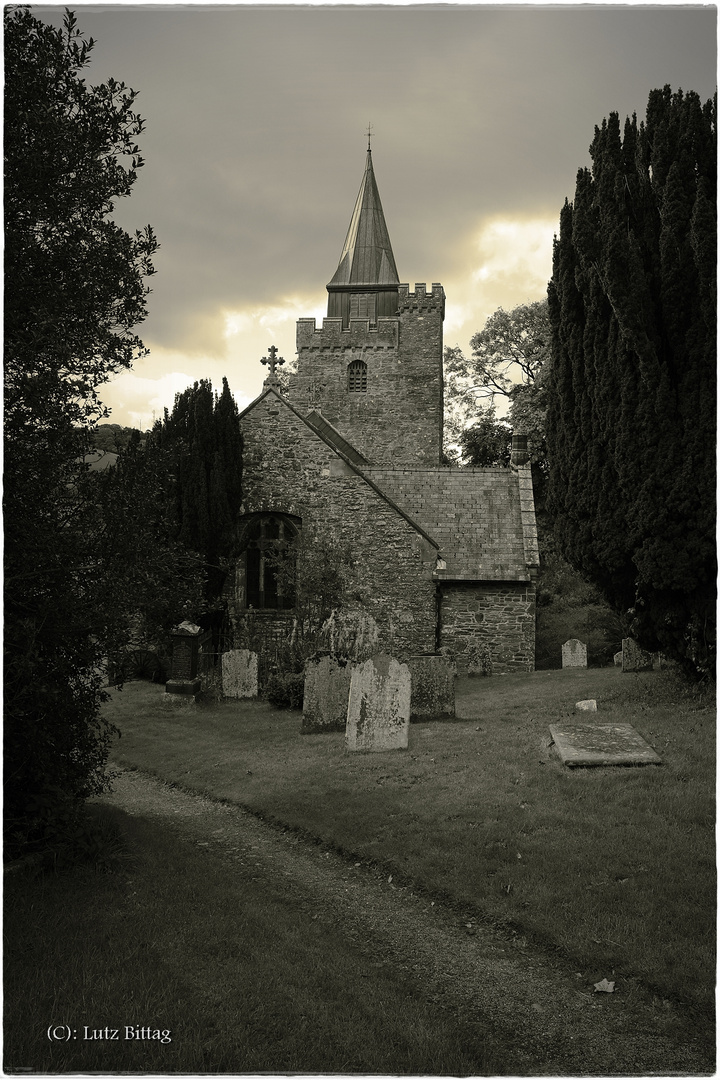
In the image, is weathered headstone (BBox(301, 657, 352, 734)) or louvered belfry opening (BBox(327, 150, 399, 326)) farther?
louvered belfry opening (BBox(327, 150, 399, 326))

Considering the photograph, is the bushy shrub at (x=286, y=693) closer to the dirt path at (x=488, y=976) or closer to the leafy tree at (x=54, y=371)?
the dirt path at (x=488, y=976)

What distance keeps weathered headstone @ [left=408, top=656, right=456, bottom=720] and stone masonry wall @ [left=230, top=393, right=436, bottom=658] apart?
13.6ft

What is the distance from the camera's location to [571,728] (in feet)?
24.4

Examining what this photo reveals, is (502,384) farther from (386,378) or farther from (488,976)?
(488,976)

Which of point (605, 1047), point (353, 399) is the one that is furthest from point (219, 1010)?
point (353, 399)

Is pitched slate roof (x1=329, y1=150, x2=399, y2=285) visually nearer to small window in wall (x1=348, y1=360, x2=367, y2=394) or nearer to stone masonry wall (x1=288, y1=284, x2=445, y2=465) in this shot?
stone masonry wall (x1=288, y1=284, x2=445, y2=465)

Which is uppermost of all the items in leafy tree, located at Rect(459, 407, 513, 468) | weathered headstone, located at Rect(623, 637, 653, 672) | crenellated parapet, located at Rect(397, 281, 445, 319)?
crenellated parapet, located at Rect(397, 281, 445, 319)

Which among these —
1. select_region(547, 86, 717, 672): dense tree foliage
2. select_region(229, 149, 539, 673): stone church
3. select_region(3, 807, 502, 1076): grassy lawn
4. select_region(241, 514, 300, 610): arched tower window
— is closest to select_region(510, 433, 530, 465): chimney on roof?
select_region(229, 149, 539, 673): stone church

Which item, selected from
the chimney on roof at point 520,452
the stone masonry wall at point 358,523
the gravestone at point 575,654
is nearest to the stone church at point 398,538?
the stone masonry wall at point 358,523

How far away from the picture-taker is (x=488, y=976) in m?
3.70

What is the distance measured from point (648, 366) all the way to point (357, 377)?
22.1m

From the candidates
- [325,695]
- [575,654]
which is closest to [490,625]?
[575,654]

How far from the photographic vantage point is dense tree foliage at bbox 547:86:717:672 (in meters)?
6.66

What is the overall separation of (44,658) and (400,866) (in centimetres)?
291
